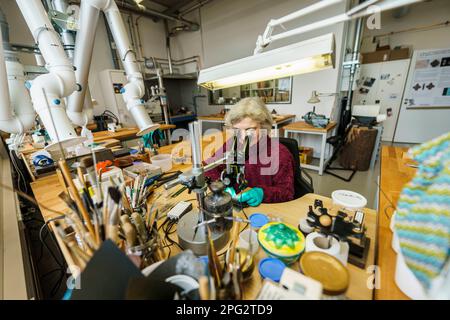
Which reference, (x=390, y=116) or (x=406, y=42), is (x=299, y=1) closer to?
(x=406, y=42)

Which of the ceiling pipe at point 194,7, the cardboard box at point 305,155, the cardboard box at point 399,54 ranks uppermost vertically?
the ceiling pipe at point 194,7

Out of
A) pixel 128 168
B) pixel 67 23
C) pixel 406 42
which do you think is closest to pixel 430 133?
pixel 406 42

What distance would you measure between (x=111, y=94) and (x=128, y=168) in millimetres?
3155

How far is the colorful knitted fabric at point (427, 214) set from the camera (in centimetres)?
42

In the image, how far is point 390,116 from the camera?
436cm

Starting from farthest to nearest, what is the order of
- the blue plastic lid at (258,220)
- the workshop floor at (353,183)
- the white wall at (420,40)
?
the white wall at (420,40)
the workshop floor at (353,183)
the blue plastic lid at (258,220)

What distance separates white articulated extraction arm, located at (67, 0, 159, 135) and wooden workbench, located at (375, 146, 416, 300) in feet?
3.42

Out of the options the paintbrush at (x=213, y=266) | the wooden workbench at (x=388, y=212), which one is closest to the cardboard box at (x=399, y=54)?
the wooden workbench at (x=388, y=212)

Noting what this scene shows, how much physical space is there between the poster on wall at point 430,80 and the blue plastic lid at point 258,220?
5329mm

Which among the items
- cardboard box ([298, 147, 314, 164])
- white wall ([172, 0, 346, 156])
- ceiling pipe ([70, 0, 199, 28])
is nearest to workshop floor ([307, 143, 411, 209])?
cardboard box ([298, 147, 314, 164])

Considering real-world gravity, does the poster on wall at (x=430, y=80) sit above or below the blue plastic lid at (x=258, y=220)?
above

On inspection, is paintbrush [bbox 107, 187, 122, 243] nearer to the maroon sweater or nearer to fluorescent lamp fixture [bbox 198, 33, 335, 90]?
fluorescent lamp fixture [bbox 198, 33, 335, 90]

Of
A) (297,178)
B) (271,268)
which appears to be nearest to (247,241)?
(271,268)

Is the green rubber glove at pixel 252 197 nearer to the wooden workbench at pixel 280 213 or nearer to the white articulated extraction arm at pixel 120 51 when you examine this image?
the wooden workbench at pixel 280 213
